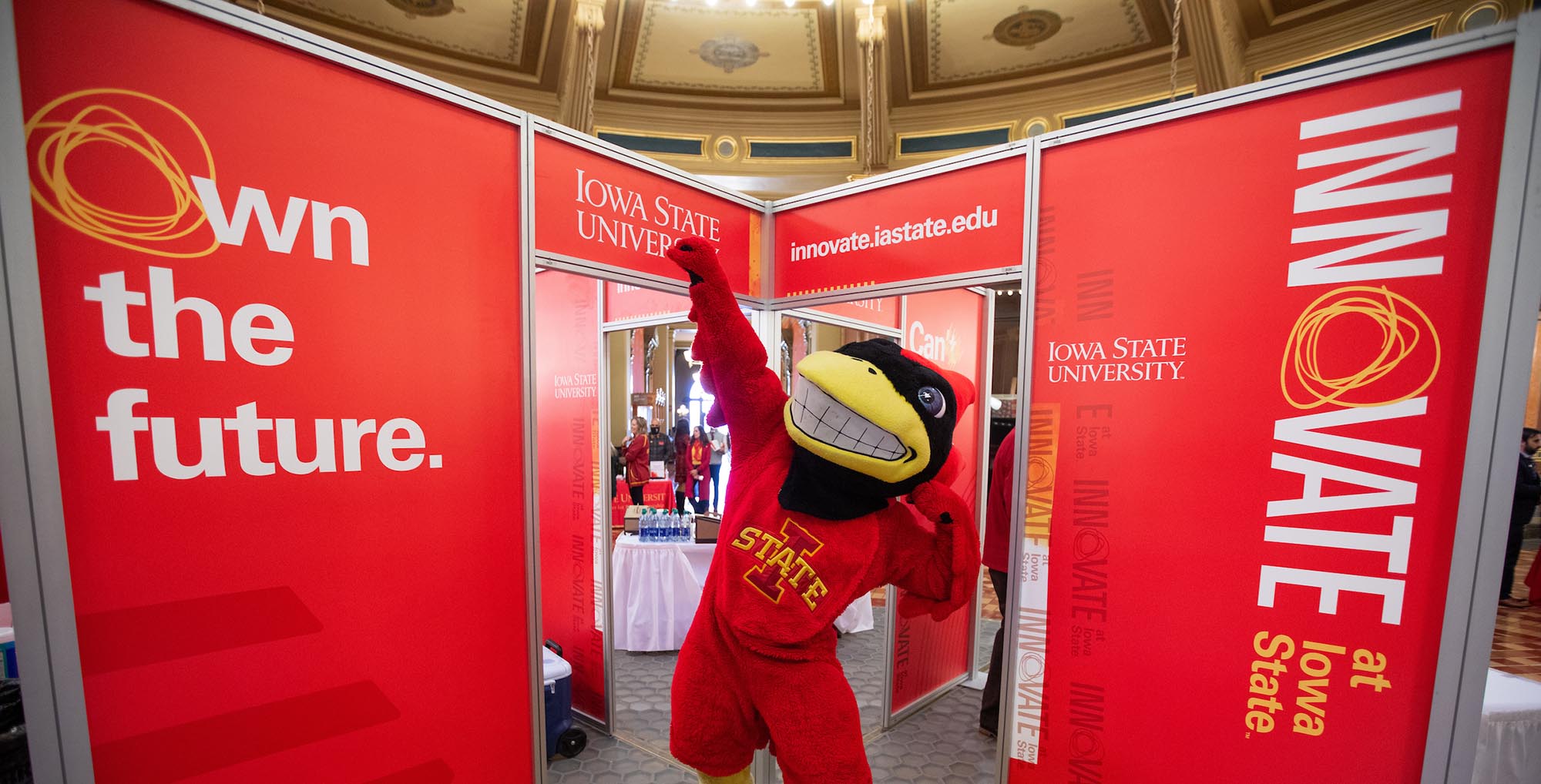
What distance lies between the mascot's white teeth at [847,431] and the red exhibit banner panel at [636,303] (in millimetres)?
1519

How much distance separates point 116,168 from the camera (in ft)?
3.63

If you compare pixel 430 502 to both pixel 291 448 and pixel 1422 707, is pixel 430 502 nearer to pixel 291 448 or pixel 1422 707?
pixel 291 448

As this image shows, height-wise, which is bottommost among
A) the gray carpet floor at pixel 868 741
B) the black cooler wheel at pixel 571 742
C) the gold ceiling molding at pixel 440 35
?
the gray carpet floor at pixel 868 741

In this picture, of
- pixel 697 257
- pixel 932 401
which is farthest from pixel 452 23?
pixel 932 401

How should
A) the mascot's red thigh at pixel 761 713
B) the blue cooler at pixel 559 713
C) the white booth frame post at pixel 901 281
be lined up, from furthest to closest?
the blue cooler at pixel 559 713, the white booth frame post at pixel 901 281, the mascot's red thigh at pixel 761 713

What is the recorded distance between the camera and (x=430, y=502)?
5.04 ft

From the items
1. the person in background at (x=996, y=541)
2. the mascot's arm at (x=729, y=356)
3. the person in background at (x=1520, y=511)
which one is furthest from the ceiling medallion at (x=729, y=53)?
the person in background at (x=1520, y=511)

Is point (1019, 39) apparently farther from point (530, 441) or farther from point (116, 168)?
point (116, 168)

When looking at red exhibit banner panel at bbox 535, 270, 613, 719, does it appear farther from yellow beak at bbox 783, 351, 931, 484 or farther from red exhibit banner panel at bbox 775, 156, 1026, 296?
yellow beak at bbox 783, 351, 931, 484

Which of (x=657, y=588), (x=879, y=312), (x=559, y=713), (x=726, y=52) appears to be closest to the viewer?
(x=559, y=713)

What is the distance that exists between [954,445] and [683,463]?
520 cm

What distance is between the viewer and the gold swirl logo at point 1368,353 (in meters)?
1.32

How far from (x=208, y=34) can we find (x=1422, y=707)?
302 cm

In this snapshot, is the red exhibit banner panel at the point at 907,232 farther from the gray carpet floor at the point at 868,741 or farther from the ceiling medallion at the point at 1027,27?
the ceiling medallion at the point at 1027,27
